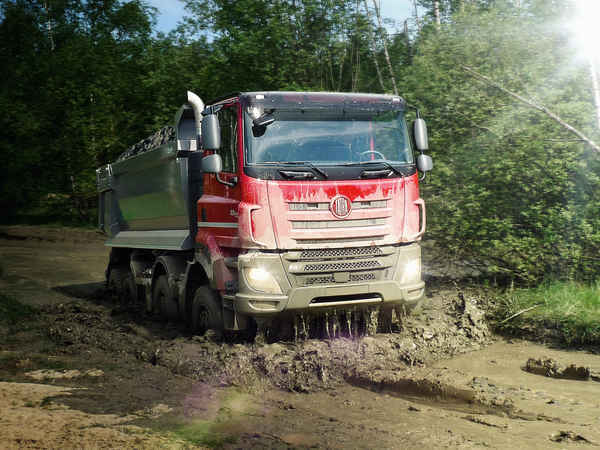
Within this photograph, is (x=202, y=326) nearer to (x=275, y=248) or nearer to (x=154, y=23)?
(x=275, y=248)

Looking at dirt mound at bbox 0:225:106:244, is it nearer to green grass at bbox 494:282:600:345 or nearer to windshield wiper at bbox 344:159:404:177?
green grass at bbox 494:282:600:345

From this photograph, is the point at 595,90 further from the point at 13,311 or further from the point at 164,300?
the point at 13,311

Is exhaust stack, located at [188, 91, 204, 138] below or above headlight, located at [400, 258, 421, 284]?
above

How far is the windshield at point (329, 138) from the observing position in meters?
6.55

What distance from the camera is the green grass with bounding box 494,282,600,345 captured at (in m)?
7.63

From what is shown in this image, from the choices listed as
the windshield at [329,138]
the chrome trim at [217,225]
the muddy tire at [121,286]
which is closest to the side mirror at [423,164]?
the windshield at [329,138]

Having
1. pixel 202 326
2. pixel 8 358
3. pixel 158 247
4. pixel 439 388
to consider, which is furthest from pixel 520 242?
pixel 8 358

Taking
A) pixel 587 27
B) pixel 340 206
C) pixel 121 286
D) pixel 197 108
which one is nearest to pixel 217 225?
pixel 340 206

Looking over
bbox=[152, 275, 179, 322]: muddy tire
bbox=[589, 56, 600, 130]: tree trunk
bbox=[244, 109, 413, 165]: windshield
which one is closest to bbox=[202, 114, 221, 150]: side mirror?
bbox=[244, 109, 413, 165]: windshield

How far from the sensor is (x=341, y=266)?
21.8 ft

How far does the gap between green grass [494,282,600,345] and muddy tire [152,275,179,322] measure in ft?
14.0

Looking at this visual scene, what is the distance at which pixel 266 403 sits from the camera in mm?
5504

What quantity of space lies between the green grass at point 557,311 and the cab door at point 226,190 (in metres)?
3.85

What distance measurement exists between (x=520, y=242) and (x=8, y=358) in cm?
653
